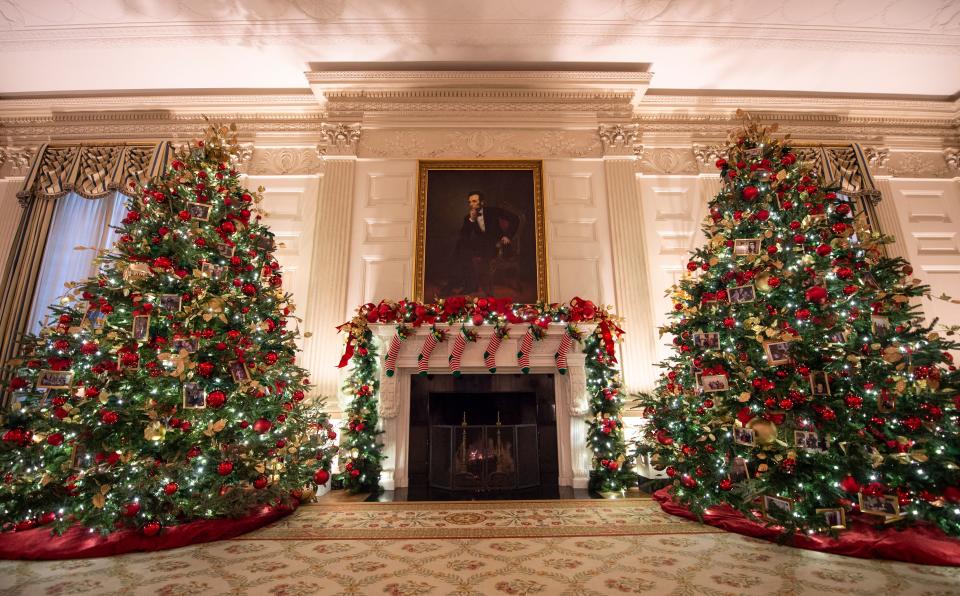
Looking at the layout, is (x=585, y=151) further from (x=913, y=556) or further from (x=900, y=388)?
(x=913, y=556)

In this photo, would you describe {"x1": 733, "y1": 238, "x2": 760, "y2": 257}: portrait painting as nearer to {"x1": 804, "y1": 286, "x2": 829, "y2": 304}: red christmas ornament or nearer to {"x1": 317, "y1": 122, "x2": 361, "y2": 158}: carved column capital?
{"x1": 804, "y1": 286, "x2": 829, "y2": 304}: red christmas ornament

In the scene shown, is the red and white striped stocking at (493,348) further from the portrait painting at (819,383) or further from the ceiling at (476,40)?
the ceiling at (476,40)

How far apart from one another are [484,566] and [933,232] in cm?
800

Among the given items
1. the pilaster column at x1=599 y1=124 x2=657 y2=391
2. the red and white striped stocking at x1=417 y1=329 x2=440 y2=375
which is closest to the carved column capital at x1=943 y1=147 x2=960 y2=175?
the pilaster column at x1=599 y1=124 x2=657 y2=391

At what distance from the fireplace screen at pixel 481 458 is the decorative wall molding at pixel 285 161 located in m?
4.25

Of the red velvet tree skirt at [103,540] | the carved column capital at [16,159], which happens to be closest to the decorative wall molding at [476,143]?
the red velvet tree skirt at [103,540]

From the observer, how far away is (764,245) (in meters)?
3.49

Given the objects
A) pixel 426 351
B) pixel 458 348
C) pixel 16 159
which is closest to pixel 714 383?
pixel 458 348

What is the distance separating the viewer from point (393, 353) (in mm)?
4762

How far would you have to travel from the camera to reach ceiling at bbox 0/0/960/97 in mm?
4922

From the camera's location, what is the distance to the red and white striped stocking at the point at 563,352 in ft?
15.6

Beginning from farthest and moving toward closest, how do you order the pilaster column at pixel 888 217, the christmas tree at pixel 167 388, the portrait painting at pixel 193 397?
the pilaster column at pixel 888 217 < the portrait painting at pixel 193 397 < the christmas tree at pixel 167 388

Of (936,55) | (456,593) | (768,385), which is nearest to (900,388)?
(768,385)

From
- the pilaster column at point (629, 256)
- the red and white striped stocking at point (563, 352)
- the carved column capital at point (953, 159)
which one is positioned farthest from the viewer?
the carved column capital at point (953, 159)
